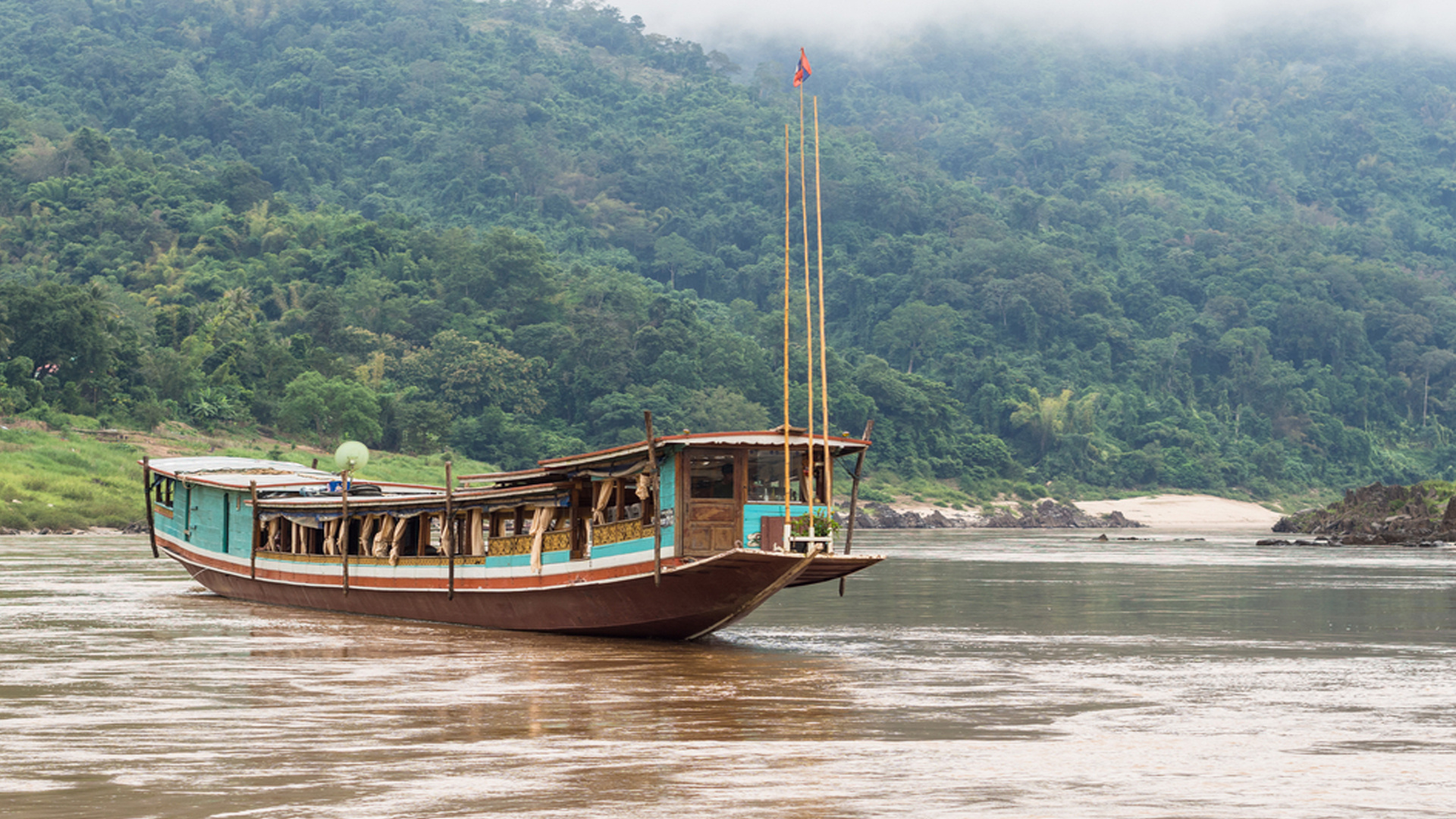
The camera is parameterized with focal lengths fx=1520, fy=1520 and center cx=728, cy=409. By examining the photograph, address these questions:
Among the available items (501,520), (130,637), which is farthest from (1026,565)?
(130,637)

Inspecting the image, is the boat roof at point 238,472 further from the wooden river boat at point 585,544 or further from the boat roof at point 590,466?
the wooden river boat at point 585,544

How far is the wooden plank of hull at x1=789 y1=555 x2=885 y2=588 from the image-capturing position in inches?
754

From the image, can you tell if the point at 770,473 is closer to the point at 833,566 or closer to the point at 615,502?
the point at 833,566

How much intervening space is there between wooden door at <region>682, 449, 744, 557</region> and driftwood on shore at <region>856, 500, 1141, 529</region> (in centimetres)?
6860

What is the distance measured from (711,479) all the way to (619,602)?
7.31 feet

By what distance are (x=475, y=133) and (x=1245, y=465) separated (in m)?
92.1

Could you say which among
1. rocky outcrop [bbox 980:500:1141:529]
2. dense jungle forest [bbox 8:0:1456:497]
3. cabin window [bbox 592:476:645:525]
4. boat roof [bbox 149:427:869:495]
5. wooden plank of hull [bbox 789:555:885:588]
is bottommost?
rocky outcrop [bbox 980:500:1141:529]

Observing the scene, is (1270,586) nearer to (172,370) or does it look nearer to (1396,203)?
(172,370)

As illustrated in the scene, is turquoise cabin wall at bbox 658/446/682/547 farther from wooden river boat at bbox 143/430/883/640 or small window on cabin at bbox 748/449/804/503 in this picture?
small window on cabin at bbox 748/449/804/503

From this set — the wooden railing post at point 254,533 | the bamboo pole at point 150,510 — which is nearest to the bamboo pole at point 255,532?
the wooden railing post at point 254,533

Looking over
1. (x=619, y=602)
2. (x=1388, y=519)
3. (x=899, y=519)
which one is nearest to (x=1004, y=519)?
(x=899, y=519)

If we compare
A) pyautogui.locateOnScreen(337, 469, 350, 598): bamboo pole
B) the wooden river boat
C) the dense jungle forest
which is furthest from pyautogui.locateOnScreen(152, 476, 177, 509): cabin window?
Result: the dense jungle forest

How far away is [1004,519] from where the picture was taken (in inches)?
3861

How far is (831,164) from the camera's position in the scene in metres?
172
